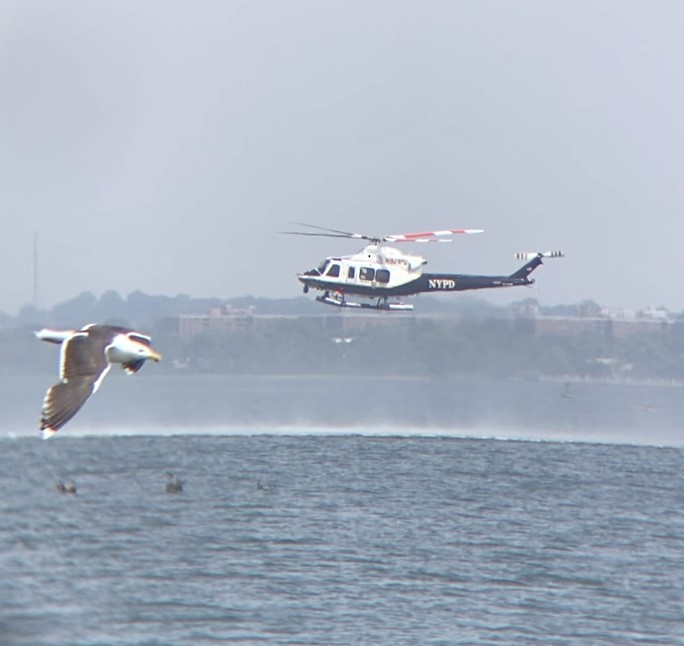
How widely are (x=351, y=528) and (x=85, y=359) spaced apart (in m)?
36.7

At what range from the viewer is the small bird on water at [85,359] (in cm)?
1855

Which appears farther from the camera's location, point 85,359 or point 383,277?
point 383,277

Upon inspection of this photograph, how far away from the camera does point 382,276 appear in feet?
183

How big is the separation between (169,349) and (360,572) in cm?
5181

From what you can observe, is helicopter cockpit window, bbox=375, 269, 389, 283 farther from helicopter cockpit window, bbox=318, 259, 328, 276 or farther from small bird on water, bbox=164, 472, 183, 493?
small bird on water, bbox=164, 472, 183, 493

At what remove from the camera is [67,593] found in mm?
40188

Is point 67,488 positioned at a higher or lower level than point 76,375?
lower

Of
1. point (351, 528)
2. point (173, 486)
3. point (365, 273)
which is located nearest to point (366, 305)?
point (365, 273)

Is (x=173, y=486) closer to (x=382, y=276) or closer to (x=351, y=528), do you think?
(x=351, y=528)

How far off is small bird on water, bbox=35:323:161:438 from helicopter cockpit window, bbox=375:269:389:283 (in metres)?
36.1

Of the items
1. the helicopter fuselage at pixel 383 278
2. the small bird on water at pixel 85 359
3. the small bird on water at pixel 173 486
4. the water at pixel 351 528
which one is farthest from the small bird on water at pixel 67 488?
the small bird on water at pixel 85 359

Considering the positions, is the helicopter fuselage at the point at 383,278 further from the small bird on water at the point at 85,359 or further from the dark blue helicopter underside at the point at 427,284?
the small bird on water at the point at 85,359

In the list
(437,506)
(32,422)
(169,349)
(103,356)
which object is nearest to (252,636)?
(103,356)

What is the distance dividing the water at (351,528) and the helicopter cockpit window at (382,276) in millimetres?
9488
